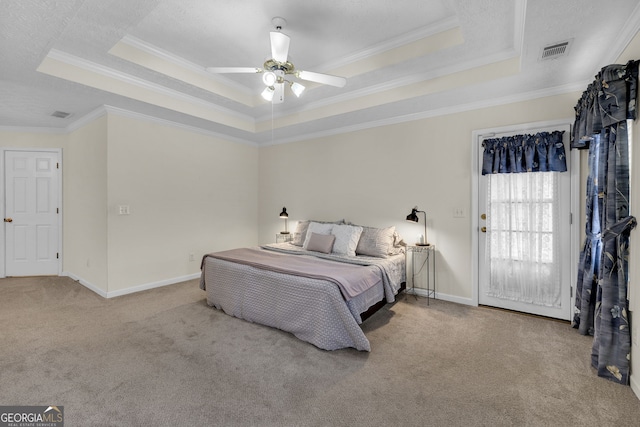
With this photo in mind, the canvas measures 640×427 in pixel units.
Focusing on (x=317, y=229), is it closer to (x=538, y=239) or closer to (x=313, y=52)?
(x=313, y=52)

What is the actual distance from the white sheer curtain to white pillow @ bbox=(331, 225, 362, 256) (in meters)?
1.52

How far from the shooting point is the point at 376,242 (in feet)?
12.2

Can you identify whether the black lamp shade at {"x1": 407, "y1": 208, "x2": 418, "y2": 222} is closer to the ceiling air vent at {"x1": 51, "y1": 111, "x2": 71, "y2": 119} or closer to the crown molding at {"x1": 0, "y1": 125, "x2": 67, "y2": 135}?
the ceiling air vent at {"x1": 51, "y1": 111, "x2": 71, "y2": 119}

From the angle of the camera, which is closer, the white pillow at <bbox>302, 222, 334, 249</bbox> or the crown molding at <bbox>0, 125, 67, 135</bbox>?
the white pillow at <bbox>302, 222, 334, 249</bbox>

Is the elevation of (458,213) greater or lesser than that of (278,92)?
lesser

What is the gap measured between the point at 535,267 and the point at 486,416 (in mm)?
2045

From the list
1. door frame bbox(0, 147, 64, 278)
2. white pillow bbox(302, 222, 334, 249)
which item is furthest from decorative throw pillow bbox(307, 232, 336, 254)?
door frame bbox(0, 147, 64, 278)

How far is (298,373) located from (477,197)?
271 centimetres

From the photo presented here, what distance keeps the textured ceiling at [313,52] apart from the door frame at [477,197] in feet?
1.08

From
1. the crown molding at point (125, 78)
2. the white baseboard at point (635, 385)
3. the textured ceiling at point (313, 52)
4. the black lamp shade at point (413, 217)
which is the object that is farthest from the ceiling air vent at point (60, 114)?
the white baseboard at point (635, 385)

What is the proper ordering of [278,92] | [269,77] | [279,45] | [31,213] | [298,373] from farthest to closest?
1. [31,213]
2. [278,92]
3. [269,77]
4. [279,45]
5. [298,373]

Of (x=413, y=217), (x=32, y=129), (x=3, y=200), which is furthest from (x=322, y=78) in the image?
(x=3, y=200)

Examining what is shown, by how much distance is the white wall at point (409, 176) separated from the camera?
350cm

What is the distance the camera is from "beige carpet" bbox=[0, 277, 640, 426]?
68.1 inches
